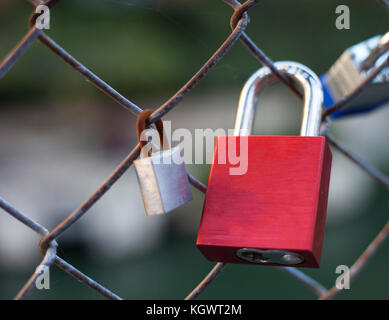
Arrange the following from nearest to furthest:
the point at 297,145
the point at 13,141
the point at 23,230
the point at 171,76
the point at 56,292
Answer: the point at 297,145, the point at 56,292, the point at 23,230, the point at 13,141, the point at 171,76

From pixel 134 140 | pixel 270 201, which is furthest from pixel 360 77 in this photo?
pixel 134 140

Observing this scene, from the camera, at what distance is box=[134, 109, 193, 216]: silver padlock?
424 millimetres

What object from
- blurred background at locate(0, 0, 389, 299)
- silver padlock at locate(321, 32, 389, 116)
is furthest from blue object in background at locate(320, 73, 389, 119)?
blurred background at locate(0, 0, 389, 299)

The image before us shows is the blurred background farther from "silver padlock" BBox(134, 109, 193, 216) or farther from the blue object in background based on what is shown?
"silver padlock" BBox(134, 109, 193, 216)

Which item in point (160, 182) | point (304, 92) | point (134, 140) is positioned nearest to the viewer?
point (160, 182)

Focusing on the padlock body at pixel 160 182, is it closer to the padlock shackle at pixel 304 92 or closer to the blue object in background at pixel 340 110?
the padlock shackle at pixel 304 92

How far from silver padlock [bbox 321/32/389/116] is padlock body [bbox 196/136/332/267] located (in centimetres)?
16

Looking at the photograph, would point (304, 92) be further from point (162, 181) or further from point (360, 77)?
point (162, 181)

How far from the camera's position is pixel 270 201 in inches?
17.5

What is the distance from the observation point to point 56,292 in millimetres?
2232

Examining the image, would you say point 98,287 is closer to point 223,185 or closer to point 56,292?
point 223,185

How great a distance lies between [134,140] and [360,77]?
2.83 meters
